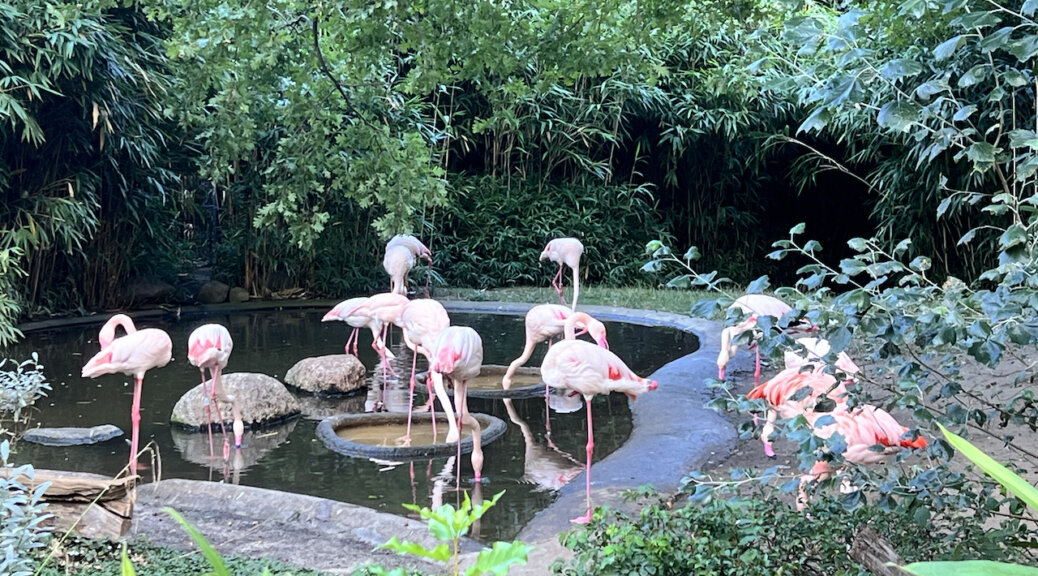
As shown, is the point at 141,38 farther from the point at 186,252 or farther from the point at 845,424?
the point at 845,424

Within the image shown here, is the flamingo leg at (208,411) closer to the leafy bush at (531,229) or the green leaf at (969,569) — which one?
the green leaf at (969,569)

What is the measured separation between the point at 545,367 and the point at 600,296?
5.87 metres

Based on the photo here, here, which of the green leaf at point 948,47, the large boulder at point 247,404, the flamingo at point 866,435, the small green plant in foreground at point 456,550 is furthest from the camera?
the large boulder at point 247,404

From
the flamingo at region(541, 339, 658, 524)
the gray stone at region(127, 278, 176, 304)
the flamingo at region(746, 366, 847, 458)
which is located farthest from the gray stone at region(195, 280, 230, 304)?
the flamingo at region(746, 366, 847, 458)

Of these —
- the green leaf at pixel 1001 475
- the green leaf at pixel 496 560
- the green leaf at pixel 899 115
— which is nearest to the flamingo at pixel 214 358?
the green leaf at pixel 899 115

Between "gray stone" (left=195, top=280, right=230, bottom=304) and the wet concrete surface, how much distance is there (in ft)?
22.3

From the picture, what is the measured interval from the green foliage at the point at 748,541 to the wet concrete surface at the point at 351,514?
0.31 metres

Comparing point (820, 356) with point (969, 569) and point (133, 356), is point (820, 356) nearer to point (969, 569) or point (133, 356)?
point (969, 569)

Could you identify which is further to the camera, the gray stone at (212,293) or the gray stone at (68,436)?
the gray stone at (212,293)

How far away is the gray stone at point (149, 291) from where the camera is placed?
30.3 feet

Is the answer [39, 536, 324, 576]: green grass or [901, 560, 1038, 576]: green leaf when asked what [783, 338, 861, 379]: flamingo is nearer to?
[39, 536, 324, 576]: green grass

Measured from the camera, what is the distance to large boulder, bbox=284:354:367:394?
551 centimetres

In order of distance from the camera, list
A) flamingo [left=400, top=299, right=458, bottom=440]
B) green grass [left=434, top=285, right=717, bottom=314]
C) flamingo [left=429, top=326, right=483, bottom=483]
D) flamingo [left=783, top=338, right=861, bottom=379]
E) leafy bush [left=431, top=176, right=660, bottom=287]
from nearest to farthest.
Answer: flamingo [left=783, top=338, right=861, bottom=379], flamingo [left=429, top=326, right=483, bottom=483], flamingo [left=400, top=299, right=458, bottom=440], green grass [left=434, top=285, right=717, bottom=314], leafy bush [left=431, top=176, right=660, bottom=287]

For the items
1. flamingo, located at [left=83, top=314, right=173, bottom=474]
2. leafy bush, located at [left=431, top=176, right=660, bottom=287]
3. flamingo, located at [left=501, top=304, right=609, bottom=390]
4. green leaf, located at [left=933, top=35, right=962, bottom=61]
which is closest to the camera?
green leaf, located at [left=933, top=35, right=962, bottom=61]
